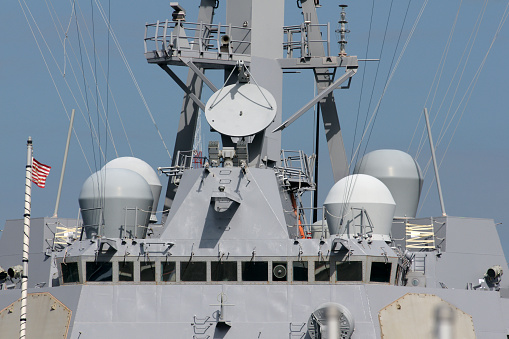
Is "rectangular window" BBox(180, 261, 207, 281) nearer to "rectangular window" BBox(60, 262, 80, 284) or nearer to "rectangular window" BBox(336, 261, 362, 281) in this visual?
"rectangular window" BBox(60, 262, 80, 284)

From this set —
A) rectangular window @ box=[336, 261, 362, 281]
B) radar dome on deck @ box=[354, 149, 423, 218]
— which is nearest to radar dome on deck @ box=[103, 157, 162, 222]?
radar dome on deck @ box=[354, 149, 423, 218]

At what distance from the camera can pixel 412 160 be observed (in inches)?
1201

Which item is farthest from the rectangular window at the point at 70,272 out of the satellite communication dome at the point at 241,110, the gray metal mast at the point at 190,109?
the gray metal mast at the point at 190,109

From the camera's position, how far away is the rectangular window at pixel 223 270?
20.8 m

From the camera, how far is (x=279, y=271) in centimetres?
2075

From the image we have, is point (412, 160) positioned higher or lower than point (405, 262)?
higher

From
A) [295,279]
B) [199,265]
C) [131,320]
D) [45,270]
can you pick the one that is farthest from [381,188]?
[45,270]

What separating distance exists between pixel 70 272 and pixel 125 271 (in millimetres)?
1594

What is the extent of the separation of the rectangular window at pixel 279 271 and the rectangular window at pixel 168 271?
7.88ft

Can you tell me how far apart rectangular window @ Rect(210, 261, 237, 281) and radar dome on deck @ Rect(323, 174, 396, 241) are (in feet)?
10.3

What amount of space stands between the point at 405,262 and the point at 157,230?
7.00 m

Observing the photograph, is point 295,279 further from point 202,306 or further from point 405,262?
point 405,262

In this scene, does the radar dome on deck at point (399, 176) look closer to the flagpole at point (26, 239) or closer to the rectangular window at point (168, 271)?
the rectangular window at point (168, 271)

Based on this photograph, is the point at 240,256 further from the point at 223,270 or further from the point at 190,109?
the point at 190,109
